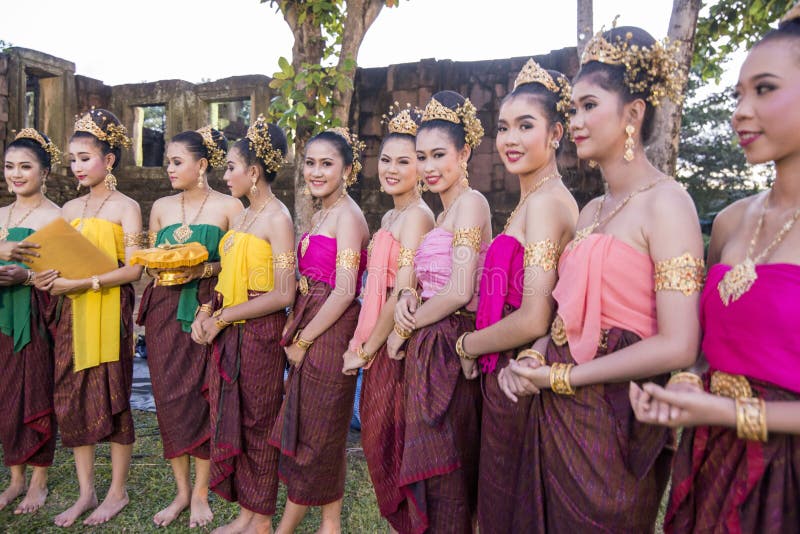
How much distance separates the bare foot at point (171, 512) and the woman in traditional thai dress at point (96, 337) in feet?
1.04

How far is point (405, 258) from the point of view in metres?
2.69

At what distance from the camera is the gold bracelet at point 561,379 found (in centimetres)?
179

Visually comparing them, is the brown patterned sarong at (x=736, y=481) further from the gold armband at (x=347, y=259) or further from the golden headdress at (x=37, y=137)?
the golden headdress at (x=37, y=137)

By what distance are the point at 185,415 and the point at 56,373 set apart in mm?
899

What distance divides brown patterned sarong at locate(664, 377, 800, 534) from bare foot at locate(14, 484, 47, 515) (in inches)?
150

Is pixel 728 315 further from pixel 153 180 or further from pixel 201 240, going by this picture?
pixel 153 180

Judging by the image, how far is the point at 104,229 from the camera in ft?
11.7

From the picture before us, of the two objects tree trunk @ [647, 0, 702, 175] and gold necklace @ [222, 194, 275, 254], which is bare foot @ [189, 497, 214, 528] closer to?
gold necklace @ [222, 194, 275, 254]

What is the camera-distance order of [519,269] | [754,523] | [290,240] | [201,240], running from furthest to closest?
[201,240]
[290,240]
[519,269]
[754,523]

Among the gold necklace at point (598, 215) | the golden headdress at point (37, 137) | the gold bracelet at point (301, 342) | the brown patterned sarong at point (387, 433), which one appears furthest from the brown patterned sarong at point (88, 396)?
the gold necklace at point (598, 215)

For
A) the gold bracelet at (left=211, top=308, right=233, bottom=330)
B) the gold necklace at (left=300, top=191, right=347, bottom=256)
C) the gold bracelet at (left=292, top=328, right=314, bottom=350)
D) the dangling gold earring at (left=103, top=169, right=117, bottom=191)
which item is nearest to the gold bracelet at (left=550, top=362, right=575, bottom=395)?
the gold bracelet at (left=292, top=328, right=314, bottom=350)

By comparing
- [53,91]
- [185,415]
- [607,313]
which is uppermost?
[53,91]

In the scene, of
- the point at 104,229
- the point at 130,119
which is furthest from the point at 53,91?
the point at 104,229

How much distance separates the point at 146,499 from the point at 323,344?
190 centimetres
